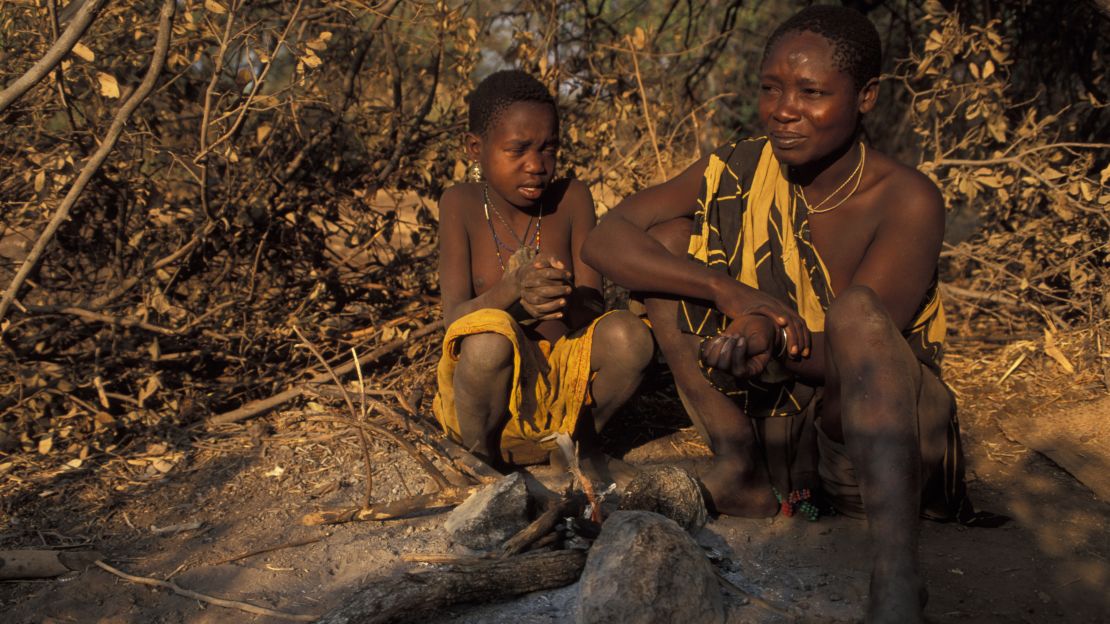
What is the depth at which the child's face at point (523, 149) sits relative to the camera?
10.2 ft

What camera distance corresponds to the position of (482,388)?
288 centimetres

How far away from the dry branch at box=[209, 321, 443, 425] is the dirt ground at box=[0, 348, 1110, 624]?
6 cm

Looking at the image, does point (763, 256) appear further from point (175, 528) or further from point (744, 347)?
point (175, 528)

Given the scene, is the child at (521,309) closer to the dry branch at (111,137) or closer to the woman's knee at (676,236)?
the woman's knee at (676,236)

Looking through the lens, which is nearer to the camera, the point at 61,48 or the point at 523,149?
the point at 61,48

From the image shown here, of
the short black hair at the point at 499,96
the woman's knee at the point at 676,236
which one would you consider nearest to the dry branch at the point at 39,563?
the short black hair at the point at 499,96

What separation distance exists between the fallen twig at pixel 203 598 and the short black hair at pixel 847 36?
1953 mm

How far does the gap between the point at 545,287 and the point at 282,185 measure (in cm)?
182

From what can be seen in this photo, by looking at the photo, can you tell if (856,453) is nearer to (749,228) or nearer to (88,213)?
(749,228)

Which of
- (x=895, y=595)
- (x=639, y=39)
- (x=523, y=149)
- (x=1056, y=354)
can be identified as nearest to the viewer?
(x=895, y=595)

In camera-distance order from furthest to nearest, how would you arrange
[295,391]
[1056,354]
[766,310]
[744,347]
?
1. [1056,354]
2. [295,391]
3. [766,310]
4. [744,347]

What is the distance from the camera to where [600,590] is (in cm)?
209

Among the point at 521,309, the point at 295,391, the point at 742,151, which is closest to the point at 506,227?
the point at 521,309

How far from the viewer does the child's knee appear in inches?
110
